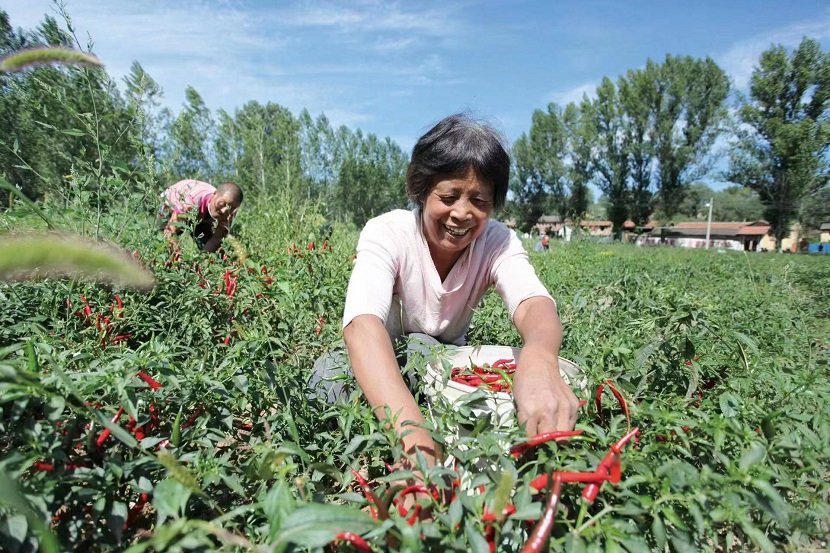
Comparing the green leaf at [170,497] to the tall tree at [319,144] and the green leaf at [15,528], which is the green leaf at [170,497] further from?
the tall tree at [319,144]

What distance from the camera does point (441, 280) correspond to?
1.82 m

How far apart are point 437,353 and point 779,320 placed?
205 centimetres

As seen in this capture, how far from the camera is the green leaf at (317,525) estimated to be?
1.77 ft

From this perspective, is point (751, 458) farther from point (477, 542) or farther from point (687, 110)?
point (687, 110)

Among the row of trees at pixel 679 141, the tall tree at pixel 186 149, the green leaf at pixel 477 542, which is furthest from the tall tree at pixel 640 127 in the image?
A: the green leaf at pixel 477 542

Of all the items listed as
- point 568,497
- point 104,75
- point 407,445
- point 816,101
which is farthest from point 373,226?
point 816,101

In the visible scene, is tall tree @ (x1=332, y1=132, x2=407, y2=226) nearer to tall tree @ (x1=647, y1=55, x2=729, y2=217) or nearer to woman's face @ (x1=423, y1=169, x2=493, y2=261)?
tall tree @ (x1=647, y1=55, x2=729, y2=217)

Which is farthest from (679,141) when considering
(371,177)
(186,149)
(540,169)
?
(186,149)

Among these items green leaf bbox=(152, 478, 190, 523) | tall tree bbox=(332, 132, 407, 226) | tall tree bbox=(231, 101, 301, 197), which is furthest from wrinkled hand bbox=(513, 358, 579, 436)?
tall tree bbox=(332, 132, 407, 226)

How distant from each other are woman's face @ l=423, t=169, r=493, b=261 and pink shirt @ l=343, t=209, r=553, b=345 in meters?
0.11

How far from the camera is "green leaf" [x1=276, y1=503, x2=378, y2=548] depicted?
54 cm

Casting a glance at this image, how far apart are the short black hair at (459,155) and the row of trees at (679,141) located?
24505 millimetres

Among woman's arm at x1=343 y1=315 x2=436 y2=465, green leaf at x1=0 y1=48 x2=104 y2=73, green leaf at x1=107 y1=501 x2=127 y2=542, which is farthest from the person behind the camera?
woman's arm at x1=343 y1=315 x2=436 y2=465

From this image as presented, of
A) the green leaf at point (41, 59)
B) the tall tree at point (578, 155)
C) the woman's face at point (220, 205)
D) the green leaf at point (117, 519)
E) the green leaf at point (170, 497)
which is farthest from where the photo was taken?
the tall tree at point (578, 155)
